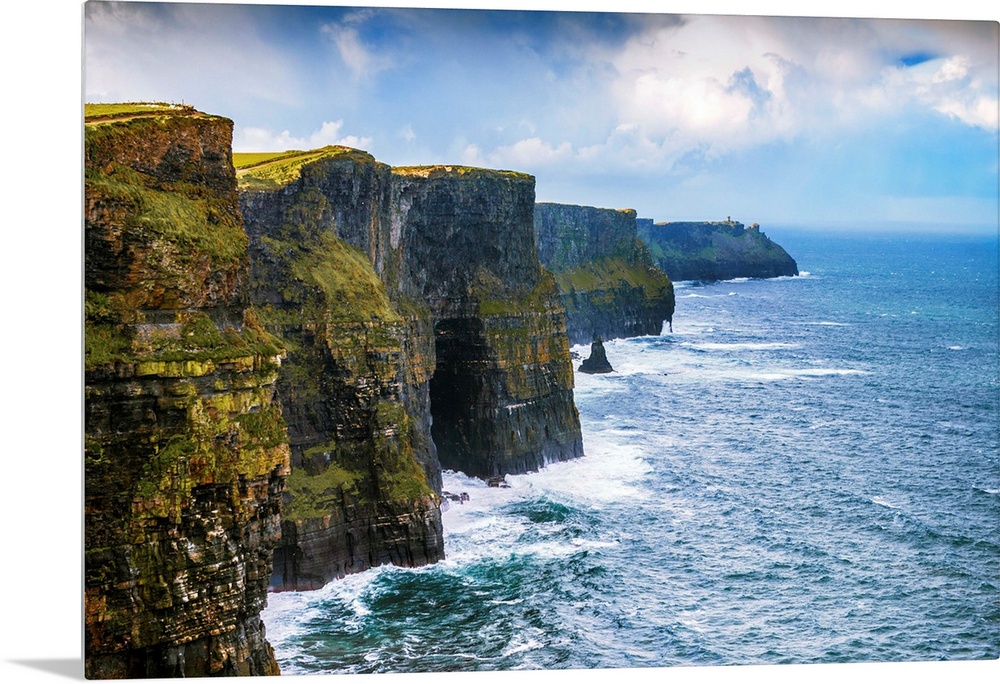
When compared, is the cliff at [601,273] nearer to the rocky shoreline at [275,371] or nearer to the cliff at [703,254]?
the cliff at [703,254]

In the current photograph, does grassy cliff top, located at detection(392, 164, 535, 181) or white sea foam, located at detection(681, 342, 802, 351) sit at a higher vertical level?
grassy cliff top, located at detection(392, 164, 535, 181)

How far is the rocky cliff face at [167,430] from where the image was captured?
2031 centimetres

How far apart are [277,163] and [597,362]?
124ft

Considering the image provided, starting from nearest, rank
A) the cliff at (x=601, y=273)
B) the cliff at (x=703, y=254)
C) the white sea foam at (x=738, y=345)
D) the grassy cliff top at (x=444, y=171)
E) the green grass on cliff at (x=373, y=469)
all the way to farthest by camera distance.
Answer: the green grass on cliff at (x=373, y=469) → the grassy cliff top at (x=444, y=171) → the white sea foam at (x=738, y=345) → the cliff at (x=601, y=273) → the cliff at (x=703, y=254)

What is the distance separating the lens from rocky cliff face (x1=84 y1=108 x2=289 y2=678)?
2031 centimetres

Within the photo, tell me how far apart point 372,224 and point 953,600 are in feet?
63.7

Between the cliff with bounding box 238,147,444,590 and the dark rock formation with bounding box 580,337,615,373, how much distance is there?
35.8 metres

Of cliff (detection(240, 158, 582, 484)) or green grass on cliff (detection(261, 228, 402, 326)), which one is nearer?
green grass on cliff (detection(261, 228, 402, 326))

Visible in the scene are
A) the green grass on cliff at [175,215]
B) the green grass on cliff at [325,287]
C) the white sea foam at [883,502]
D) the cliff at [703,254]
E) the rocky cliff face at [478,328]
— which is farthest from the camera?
the cliff at [703,254]

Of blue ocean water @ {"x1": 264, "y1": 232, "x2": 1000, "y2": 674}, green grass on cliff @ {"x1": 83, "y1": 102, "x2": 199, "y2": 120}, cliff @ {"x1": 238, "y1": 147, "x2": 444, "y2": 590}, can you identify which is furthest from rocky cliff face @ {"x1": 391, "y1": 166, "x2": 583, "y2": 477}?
green grass on cliff @ {"x1": 83, "y1": 102, "x2": 199, "y2": 120}

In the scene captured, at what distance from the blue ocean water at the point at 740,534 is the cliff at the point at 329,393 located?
1.11 m

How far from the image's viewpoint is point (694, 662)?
2519cm

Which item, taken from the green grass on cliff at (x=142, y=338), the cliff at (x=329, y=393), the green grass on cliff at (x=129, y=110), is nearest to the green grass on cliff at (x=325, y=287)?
the cliff at (x=329, y=393)

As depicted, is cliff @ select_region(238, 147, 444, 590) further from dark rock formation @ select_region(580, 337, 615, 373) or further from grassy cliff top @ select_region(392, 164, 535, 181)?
dark rock formation @ select_region(580, 337, 615, 373)
